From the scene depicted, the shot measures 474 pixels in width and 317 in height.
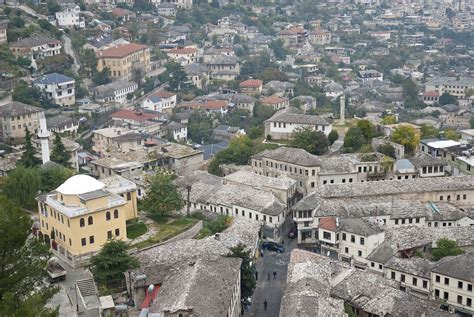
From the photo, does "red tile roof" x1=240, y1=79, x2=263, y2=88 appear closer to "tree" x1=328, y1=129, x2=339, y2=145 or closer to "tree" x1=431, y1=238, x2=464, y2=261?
"tree" x1=328, y1=129, x2=339, y2=145

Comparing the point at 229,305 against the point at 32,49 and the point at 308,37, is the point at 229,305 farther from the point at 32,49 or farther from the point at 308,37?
the point at 308,37

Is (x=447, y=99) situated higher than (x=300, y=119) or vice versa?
(x=300, y=119)

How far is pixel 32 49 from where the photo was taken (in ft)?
216

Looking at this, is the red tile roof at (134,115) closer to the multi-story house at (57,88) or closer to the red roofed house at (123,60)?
the multi-story house at (57,88)

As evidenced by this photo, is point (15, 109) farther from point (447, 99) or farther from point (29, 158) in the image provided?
point (447, 99)

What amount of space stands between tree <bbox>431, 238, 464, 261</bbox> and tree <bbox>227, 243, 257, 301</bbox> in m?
8.90

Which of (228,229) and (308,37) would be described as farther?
(308,37)

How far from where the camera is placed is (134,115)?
58.0 metres

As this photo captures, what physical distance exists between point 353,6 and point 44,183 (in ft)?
372

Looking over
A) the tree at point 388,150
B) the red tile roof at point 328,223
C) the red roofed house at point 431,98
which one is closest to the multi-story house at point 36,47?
the tree at point 388,150

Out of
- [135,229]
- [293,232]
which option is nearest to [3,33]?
[135,229]

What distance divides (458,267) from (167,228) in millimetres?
14383

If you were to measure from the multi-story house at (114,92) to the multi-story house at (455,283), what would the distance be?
42659 millimetres

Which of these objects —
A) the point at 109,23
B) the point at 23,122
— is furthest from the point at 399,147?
the point at 109,23
